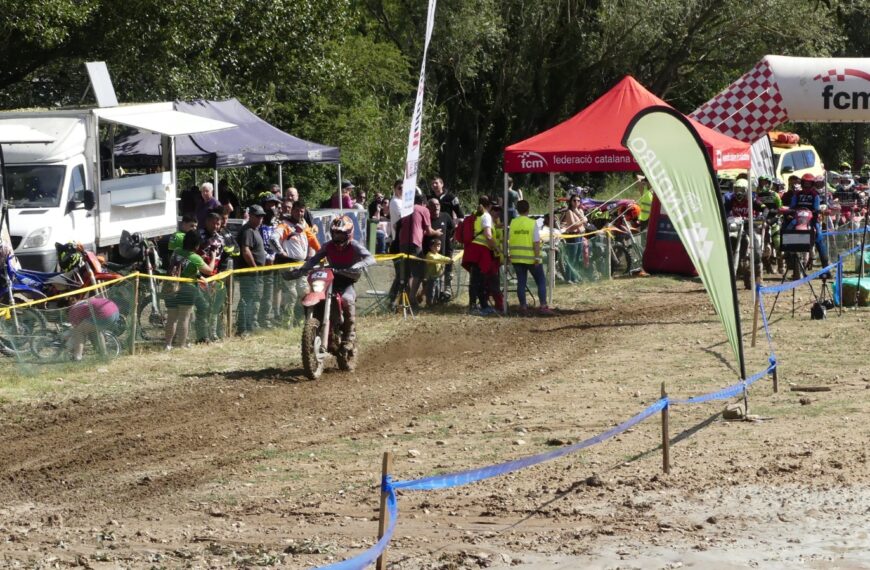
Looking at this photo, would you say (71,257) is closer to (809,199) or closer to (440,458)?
(440,458)

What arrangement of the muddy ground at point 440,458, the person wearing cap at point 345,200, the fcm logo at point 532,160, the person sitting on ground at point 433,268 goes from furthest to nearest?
the person wearing cap at point 345,200 → the person sitting on ground at point 433,268 → the fcm logo at point 532,160 → the muddy ground at point 440,458

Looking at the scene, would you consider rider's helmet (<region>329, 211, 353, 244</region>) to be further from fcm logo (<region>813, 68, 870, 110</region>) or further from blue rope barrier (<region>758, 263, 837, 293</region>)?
fcm logo (<region>813, 68, 870, 110</region>)

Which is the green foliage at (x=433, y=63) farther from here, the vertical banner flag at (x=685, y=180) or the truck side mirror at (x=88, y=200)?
the vertical banner flag at (x=685, y=180)

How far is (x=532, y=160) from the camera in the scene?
19000 millimetres

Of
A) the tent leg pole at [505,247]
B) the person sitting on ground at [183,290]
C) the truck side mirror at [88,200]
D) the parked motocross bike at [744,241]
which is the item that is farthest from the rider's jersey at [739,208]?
the truck side mirror at [88,200]

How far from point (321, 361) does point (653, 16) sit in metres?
25.4

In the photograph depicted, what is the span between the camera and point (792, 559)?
281 inches

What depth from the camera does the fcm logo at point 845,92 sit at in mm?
19953

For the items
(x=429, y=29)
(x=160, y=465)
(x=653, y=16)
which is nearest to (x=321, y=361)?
(x=160, y=465)

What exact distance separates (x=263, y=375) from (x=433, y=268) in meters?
6.42

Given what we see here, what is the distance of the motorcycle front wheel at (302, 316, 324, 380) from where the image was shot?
13359 mm

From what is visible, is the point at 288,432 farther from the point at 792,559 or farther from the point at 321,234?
the point at 321,234

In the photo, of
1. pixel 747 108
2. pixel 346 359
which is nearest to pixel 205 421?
pixel 346 359

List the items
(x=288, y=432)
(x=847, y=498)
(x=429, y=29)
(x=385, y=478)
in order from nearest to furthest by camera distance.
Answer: (x=385, y=478)
(x=847, y=498)
(x=288, y=432)
(x=429, y=29)
